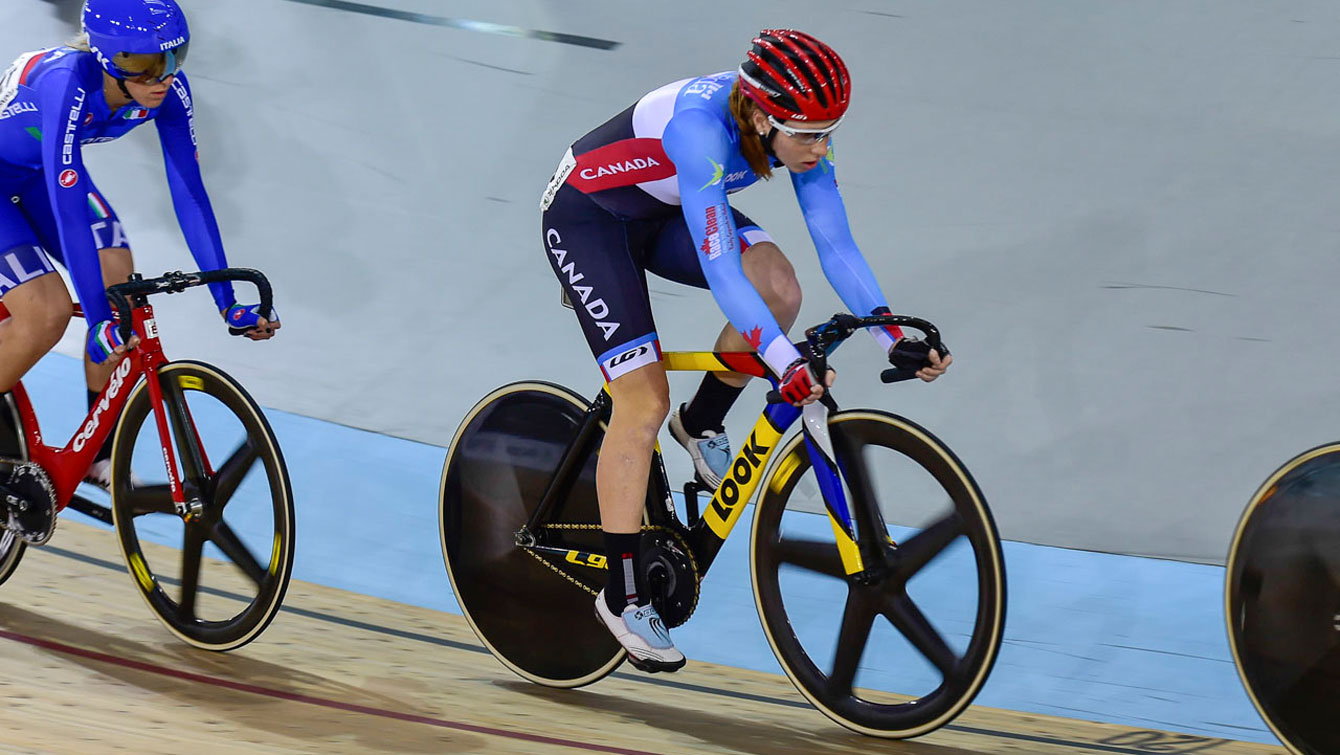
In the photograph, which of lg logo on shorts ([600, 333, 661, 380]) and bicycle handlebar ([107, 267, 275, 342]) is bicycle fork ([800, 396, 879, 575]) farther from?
bicycle handlebar ([107, 267, 275, 342])

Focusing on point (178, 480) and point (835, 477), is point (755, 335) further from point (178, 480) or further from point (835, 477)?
point (178, 480)

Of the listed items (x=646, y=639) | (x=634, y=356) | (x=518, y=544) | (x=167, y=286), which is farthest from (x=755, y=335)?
(x=167, y=286)

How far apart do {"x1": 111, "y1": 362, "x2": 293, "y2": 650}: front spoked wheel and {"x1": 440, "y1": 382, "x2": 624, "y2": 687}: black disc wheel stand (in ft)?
1.39

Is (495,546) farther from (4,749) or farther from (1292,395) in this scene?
(1292,395)

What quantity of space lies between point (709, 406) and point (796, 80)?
759 millimetres

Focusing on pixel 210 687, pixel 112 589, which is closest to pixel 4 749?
pixel 210 687

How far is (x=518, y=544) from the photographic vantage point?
3.01 meters

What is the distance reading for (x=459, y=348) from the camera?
474 centimetres

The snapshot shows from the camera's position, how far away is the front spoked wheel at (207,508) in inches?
114

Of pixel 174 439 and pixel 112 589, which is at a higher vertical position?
pixel 174 439

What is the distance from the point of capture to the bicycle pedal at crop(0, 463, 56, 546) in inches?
122

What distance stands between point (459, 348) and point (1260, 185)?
2.69 metres

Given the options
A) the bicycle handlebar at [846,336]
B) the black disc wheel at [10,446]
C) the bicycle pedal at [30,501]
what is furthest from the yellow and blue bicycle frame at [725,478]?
the black disc wheel at [10,446]

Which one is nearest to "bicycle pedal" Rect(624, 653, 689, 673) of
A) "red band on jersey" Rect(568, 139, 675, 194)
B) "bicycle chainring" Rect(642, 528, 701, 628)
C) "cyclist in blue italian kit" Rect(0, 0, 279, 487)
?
"bicycle chainring" Rect(642, 528, 701, 628)
